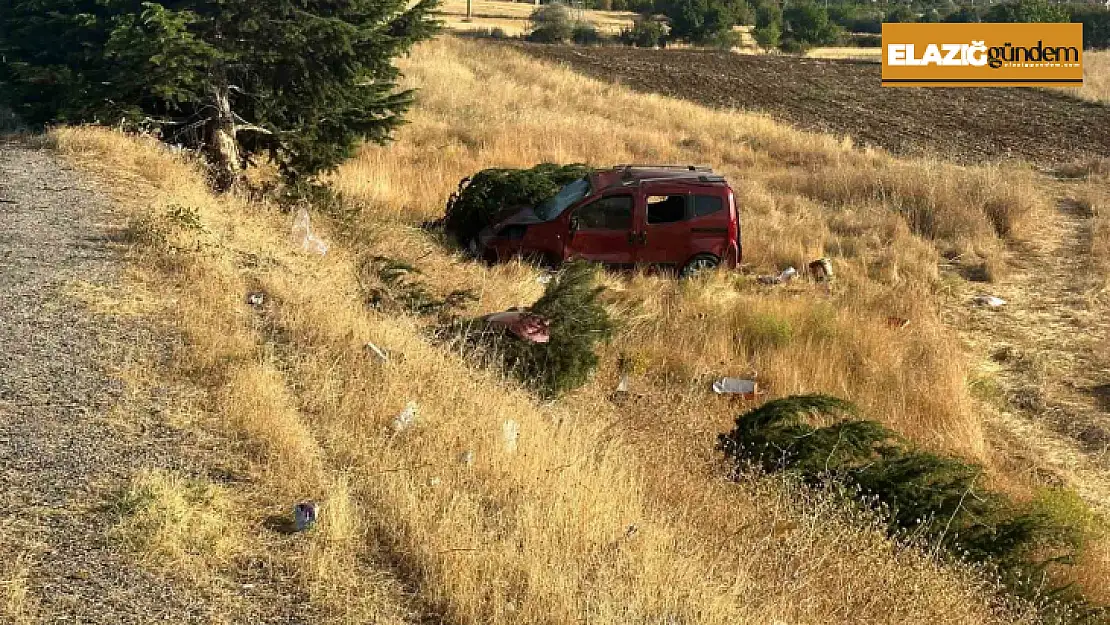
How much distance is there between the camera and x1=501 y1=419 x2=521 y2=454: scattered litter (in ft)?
16.6

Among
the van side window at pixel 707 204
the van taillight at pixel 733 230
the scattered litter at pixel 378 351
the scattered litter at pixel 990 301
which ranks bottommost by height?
the scattered litter at pixel 990 301

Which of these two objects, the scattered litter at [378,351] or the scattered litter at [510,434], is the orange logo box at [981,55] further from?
the scattered litter at [510,434]

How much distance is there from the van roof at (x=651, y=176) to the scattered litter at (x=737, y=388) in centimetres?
373

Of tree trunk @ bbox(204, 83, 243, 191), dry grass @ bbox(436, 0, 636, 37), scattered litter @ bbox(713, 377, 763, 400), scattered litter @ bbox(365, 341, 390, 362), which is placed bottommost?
scattered litter @ bbox(713, 377, 763, 400)

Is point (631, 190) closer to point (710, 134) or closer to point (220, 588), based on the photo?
point (220, 588)

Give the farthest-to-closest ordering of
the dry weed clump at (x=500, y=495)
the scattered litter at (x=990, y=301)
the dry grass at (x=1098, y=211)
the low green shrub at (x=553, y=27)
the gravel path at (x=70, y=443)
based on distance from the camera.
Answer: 1. the low green shrub at (x=553, y=27)
2. the dry grass at (x=1098, y=211)
3. the scattered litter at (x=990, y=301)
4. the dry weed clump at (x=500, y=495)
5. the gravel path at (x=70, y=443)

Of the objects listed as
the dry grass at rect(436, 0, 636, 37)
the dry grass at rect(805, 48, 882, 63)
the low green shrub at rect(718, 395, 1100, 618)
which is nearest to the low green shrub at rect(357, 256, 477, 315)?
the low green shrub at rect(718, 395, 1100, 618)

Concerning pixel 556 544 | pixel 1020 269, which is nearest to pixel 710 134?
pixel 1020 269

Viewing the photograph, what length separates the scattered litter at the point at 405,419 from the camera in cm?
510

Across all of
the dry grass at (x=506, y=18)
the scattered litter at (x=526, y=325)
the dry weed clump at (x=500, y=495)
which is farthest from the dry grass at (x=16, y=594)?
the dry grass at (x=506, y=18)

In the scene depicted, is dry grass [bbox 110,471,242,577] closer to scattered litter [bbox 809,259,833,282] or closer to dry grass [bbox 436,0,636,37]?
scattered litter [bbox 809,259,833,282]

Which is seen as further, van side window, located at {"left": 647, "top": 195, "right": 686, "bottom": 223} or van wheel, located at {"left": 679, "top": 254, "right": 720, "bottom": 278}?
van wheel, located at {"left": 679, "top": 254, "right": 720, "bottom": 278}

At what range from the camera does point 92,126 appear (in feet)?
37.0

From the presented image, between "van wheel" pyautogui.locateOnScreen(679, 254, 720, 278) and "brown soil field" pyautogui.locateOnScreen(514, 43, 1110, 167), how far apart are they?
16.7m
